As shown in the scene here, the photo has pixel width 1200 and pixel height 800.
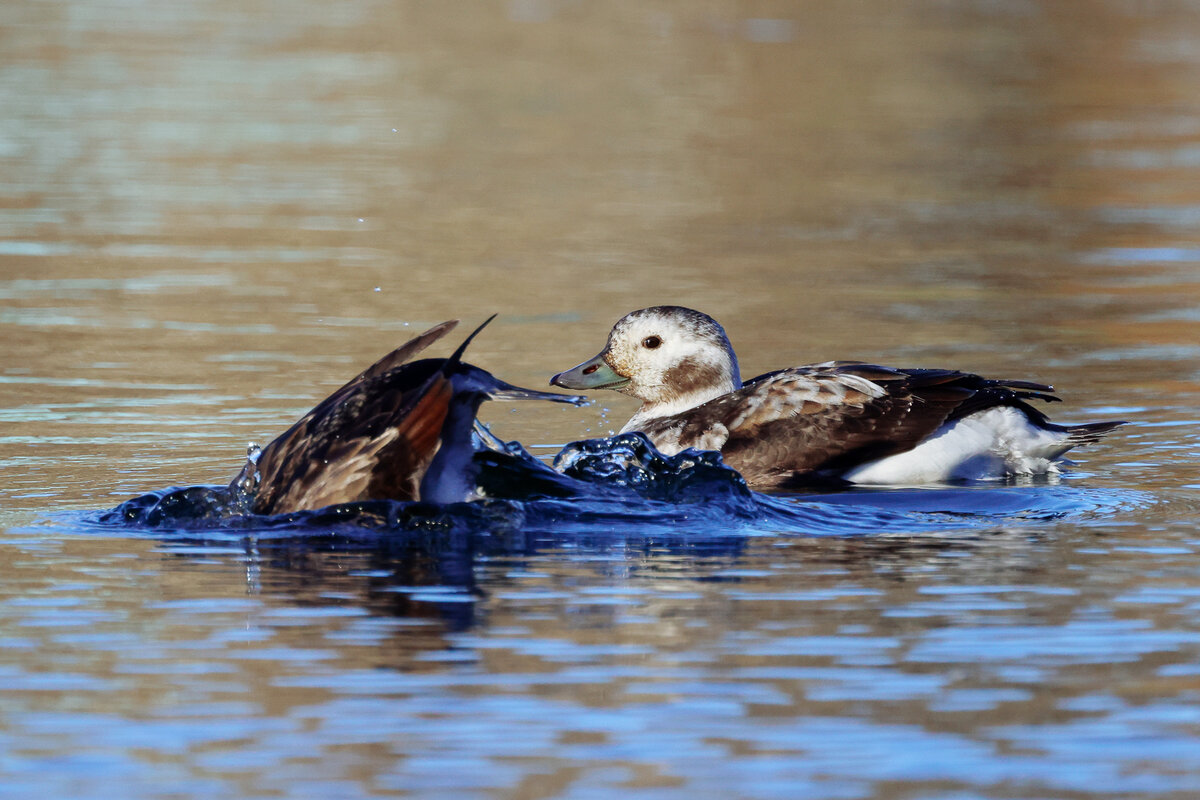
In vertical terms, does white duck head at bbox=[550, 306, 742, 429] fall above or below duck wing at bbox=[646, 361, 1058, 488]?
above

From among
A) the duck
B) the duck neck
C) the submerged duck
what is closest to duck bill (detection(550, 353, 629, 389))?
the duck neck

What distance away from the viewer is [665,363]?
1080cm

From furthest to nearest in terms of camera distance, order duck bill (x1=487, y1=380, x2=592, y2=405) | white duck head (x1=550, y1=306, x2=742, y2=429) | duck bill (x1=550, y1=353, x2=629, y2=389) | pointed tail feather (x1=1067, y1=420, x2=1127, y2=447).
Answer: duck bill (x1=550, y1=353, x2=629, y2=389) < white duck head (x1=550, y1=306, x2=742, y2=429) < pointed tail feather (x1=1067, y1=420, x2=1127, y2=447) < duck bill (x1=487, y1=380, x2=592, y2=405)

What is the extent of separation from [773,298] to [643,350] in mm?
4239

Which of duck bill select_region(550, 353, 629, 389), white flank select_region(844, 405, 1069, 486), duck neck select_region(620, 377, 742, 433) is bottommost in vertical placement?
white flank select_region(844, 405, 1069, 486)

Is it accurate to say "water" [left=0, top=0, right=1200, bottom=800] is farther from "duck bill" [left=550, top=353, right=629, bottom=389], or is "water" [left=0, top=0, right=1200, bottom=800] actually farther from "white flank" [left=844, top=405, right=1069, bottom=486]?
"duck bill" [left=550, top=353, right=629, bottom=389]

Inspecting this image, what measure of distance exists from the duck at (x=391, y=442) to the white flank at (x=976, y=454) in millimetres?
2117

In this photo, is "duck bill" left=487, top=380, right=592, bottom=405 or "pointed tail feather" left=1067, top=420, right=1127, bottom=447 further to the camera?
"pointed tail feather" left=1067, top=420, right=1127, bottom=447

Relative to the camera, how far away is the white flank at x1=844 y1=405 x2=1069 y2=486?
9.55 metres

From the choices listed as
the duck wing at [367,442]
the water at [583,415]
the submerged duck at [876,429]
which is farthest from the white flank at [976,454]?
the duck wing at [367,442]

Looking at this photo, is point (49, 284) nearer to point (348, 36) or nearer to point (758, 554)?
point (758, 554)

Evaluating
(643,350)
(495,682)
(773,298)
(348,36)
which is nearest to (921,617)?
(495,682)

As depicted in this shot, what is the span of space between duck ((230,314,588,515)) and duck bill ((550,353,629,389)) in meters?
2.71

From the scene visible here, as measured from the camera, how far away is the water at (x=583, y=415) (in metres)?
5.18
